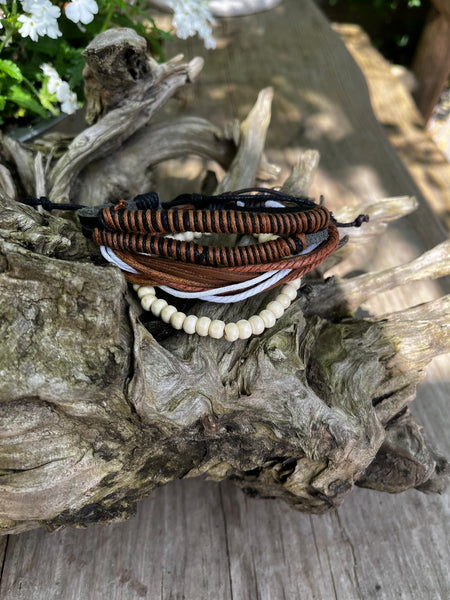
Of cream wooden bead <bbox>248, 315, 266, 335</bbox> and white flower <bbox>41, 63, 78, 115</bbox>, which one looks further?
white flower <bbox>41, 63, 78, 115</bbox>

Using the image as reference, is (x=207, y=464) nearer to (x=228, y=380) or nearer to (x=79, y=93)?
(x=228, y=380)

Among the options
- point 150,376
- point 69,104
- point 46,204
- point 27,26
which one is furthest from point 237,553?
point 27,26

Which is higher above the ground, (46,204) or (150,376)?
(46,204)

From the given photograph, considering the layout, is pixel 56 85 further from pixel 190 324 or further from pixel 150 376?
pixel 150 376

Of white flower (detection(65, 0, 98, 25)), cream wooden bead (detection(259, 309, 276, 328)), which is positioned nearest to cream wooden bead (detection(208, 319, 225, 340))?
cream wooden bead (detection(259, 309, 276, 328))

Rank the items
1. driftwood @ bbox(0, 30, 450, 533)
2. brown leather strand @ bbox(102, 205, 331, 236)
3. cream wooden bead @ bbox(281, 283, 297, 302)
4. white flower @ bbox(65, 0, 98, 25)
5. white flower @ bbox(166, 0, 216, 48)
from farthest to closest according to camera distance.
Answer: white flower @ bbox(166, 0, 216, 48), white flower @ bbox(65, 0, 98, 25), cream wooden bead @ bbox(281, 283, 297, 302), brown leather strand @ bbox(102, 205, 331, 236), driftwood @ bbox(0, 30, 450, 533)

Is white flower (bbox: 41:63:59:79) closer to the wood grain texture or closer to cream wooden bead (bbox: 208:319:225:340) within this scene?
cream wooden bead (bbox: 208:319:225:340)

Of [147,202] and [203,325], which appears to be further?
[147,202]

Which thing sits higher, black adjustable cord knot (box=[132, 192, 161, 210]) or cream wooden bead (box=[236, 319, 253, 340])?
black adjustable cord knot (box=[132, 192, 161, 210])

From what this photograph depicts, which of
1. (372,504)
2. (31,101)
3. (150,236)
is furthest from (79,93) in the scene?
(372,504)
